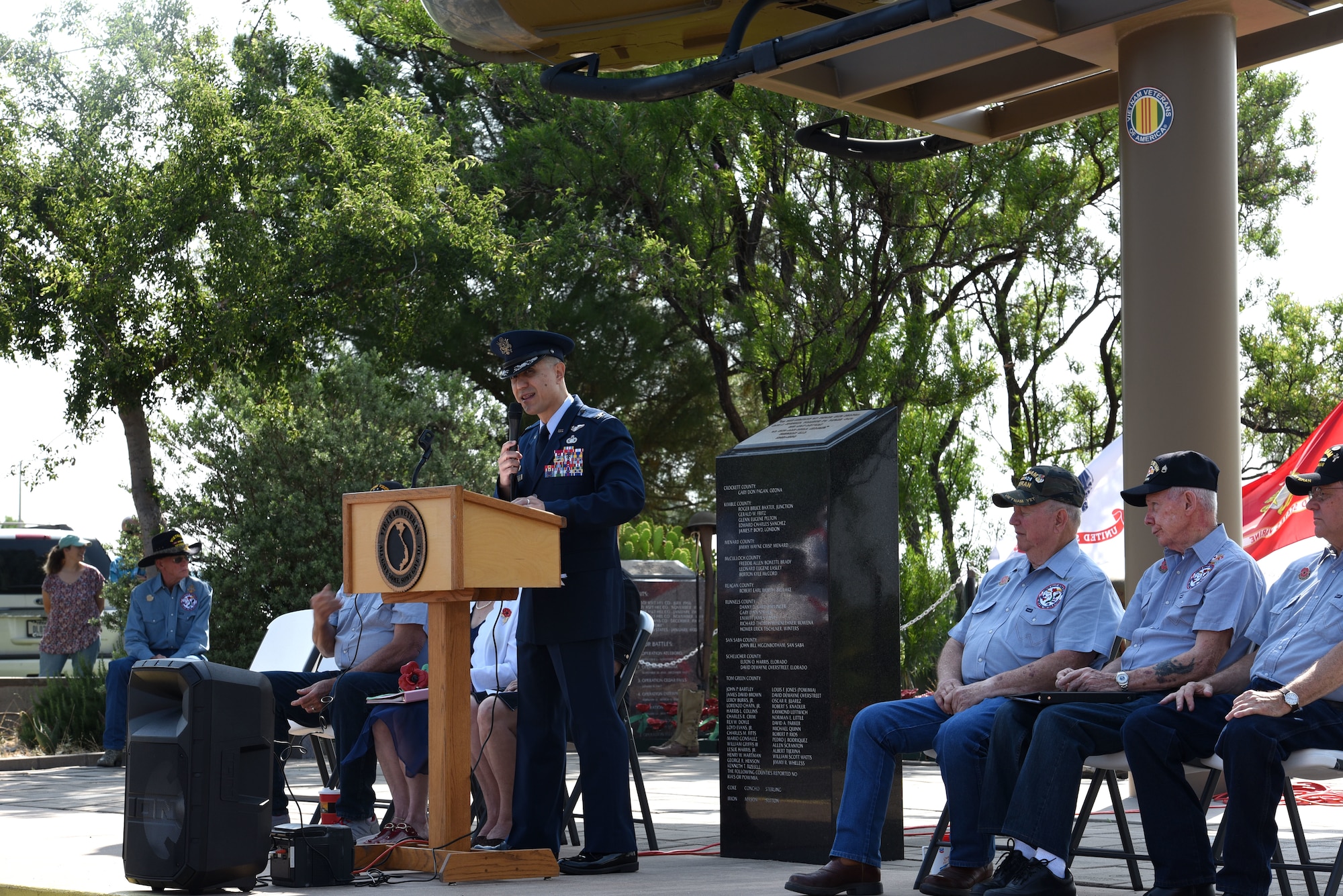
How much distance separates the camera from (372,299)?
1783cm

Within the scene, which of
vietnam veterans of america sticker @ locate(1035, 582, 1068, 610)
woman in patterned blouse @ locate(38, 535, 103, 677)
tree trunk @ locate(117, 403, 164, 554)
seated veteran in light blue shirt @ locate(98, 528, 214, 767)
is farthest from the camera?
tree trunk @ locate(117, 403, 164, 554)

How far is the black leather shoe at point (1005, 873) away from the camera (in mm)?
5250

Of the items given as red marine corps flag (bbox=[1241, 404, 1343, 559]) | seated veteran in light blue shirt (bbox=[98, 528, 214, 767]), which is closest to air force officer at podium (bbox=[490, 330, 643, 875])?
seated veteran in light blue shirt (bbox=[98, 528, 214, 767])

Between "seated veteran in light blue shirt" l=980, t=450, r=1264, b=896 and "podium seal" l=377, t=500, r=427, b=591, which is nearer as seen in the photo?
"seated veteran in light blue shirt" l=980, t=450, r=1264, b=896

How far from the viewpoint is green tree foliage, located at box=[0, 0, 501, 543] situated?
17.4m

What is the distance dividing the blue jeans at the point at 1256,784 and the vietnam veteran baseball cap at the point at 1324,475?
0.78m

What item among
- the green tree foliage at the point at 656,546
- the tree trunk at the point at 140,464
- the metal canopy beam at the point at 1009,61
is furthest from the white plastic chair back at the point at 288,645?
the tree trunk at the point at 140,464

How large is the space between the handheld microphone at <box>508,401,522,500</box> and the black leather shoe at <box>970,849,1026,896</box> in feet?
7.70

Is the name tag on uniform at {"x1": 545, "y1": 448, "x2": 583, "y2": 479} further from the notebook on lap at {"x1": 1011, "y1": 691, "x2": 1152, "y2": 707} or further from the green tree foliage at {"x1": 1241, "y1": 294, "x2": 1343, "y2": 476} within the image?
the green tree foliage at {"x1": 1241, "y1": 294, "x2": 1343, "y2": 476}

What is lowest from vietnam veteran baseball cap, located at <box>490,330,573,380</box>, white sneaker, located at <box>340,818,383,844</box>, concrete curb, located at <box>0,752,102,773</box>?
concrete curb, located at <box>0,752,102,773</box>

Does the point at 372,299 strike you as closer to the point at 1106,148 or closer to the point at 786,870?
the point at 1106,148

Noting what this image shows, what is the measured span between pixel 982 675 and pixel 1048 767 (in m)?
0.87

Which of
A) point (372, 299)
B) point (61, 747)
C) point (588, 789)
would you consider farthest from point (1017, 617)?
point (372, 299)

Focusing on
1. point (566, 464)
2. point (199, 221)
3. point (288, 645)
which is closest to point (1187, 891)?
point (566, 464)
